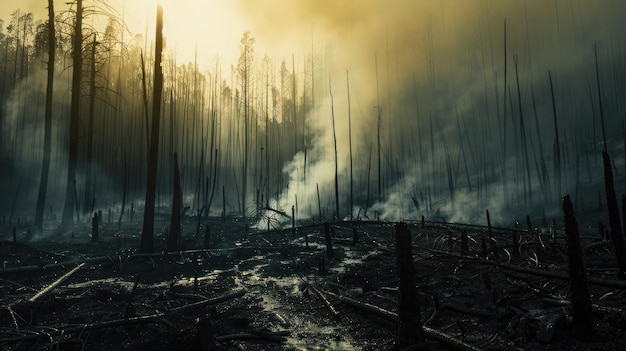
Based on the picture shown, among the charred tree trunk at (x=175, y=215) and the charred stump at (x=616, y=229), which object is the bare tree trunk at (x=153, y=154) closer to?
the charred tree trunk at (x=175, y=215)

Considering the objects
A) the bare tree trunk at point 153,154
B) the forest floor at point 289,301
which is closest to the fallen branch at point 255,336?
the forest floor at point 289,301

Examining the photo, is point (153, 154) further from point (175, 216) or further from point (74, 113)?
point (74, 113)

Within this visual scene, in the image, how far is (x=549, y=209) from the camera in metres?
27.3

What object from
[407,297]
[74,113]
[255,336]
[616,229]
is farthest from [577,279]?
[74,113]

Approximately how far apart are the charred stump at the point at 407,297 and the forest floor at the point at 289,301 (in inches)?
8.7

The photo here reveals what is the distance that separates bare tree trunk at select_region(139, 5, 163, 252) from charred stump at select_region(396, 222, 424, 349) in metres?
10.1

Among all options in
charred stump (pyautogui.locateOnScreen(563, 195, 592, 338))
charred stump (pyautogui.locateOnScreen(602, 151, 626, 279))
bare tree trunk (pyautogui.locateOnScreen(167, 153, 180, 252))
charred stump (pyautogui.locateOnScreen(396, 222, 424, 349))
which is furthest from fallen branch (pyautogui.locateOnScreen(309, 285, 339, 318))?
bare tree trunk (pyautogui.locateOnScreen(167, 153, 180, 252))

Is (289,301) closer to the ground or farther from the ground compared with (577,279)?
closer to the ground

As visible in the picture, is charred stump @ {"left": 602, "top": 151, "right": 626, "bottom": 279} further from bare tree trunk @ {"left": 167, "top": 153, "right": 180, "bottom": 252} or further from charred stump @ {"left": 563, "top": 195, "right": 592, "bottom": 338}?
bare tree trunk @ {"left": 167, "top": 153, "right": 180, "bottom": 252}

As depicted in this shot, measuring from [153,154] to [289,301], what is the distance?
7763 mm

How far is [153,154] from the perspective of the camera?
12.3 m

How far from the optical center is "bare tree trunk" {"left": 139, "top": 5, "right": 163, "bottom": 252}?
11.9m

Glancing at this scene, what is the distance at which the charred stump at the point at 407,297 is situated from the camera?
436 centimetres

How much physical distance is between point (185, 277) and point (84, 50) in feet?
47.7
